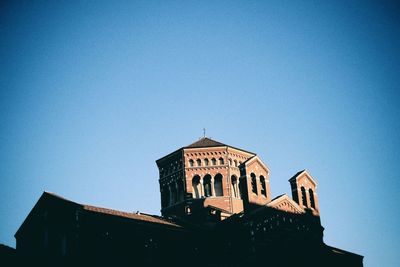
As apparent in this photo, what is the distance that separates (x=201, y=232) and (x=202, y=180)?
8.76 m

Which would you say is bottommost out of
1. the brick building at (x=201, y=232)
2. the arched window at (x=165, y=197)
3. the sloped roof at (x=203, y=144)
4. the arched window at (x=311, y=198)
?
the brick building at (x=201, y=232)

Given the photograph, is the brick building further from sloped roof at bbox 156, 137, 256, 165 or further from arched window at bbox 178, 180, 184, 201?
sloped roof at bbox 156, 137, 256, 165

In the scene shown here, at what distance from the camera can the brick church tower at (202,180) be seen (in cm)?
3400

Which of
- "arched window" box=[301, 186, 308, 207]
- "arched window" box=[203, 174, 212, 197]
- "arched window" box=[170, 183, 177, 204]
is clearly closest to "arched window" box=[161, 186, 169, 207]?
"arched window" box=[170, 183, 177, 204]

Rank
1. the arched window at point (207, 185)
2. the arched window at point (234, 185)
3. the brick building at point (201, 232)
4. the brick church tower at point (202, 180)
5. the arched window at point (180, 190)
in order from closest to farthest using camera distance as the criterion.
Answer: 1. the brick building at point (201, 232)
2. the brick church tower at point (202, 180)
3. the arched window at point (207, 185)
4. the arched window at point (180, 190)
5. the arched window at point (234, 185)

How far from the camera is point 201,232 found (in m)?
27.0

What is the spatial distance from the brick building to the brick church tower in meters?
0.11

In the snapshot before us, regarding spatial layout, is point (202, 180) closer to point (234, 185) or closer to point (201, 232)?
point (234, 185)

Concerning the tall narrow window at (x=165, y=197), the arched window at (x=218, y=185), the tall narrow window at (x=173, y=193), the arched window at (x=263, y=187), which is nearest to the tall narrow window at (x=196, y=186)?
the arched window at (x=218, y=185)

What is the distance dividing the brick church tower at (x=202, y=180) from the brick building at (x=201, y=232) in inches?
4.2

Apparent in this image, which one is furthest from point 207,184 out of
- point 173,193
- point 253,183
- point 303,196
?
point 303,196

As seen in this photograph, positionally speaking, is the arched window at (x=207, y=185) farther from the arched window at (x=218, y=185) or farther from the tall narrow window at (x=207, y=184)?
the arched window at (x=218, y=185)

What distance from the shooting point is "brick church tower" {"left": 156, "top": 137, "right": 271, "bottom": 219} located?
1339 inches

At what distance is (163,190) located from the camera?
3716 centimetres
